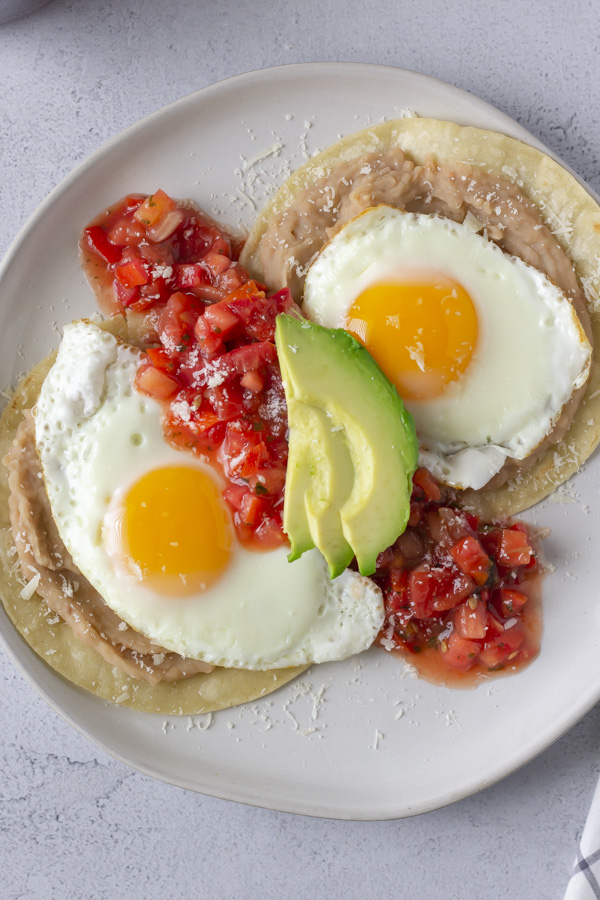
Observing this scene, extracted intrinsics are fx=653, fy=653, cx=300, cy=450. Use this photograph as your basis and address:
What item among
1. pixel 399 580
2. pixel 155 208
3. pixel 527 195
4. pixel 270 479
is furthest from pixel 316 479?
pixel 527 195

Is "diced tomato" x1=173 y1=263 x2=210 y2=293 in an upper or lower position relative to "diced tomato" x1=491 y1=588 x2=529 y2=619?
upper

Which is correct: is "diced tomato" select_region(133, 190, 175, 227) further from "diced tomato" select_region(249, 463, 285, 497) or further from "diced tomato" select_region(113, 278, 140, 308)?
"diced tomato" select_region(249, 463, 285, 497)

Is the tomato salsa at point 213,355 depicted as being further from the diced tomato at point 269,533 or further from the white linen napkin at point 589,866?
the white linen napkin at point 589,866

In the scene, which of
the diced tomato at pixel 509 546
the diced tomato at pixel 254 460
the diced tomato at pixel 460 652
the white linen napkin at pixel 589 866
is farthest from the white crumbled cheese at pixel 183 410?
the white linen napkin at pixel 589 866

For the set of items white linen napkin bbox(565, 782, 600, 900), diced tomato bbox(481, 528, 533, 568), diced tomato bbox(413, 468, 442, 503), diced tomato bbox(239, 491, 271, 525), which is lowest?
white linen napkin bbox(565, 782, 600, 900)

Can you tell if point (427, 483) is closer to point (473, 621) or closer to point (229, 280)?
point (473, 621)

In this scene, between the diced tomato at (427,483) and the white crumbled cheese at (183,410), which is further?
the diced tomato at (427,483)

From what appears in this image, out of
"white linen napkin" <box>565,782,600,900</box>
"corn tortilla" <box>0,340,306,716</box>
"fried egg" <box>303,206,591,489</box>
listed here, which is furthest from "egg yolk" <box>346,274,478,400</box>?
"white linen napkin" <box>565,782,600,900</box>
